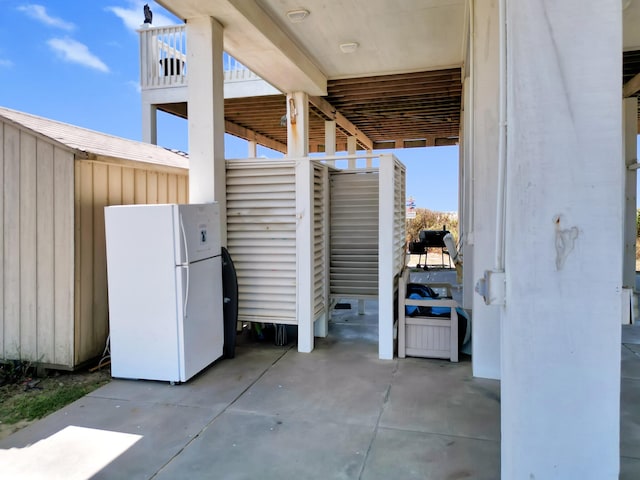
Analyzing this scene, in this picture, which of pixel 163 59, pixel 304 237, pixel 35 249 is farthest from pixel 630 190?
pixel 163 59

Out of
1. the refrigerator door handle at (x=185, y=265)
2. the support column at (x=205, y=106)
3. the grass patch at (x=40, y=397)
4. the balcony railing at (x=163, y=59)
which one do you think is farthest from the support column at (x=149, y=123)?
the grass patch at (x=40, y=397)

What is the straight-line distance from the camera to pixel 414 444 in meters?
2.39

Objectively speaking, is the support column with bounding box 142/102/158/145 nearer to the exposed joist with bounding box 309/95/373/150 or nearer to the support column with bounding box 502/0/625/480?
the exposed joist with bounding box 309/95/373/150

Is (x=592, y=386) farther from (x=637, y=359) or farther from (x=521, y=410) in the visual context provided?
(x=637, y=359)

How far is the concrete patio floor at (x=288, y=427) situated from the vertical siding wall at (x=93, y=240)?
0.60 m

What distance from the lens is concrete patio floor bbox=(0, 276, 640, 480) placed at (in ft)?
7.17

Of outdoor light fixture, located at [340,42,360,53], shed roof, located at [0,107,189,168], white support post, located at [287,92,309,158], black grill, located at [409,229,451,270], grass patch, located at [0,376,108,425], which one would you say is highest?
outdoor light fixture, located at [340,42,360,53]

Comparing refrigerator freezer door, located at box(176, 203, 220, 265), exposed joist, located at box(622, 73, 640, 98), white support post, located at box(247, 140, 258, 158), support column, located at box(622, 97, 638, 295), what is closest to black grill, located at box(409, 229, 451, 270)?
support column, located at box(622, 97, 638, 295)

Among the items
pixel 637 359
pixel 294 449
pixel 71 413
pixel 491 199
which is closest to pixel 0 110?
pixel 71 413

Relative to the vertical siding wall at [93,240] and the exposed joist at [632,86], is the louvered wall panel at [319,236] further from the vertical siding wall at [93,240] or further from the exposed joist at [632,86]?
the exposed joist at [632,86]

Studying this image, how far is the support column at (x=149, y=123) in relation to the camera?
26.8 ft

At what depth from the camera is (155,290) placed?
3262 mm

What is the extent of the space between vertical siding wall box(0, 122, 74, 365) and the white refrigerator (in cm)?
46

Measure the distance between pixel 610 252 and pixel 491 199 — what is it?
6.71ft
